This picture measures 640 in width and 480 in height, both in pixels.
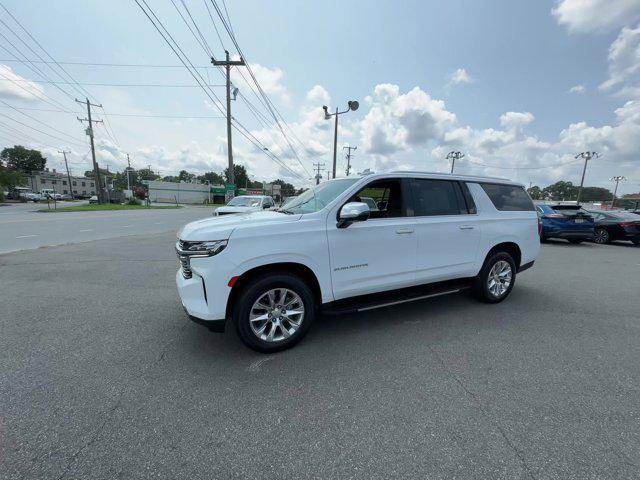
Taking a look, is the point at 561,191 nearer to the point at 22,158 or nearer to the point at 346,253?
the point at 346,253

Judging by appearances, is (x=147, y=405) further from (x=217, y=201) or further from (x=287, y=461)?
(x=217, y=201)

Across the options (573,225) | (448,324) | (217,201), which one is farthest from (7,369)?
(217,201)

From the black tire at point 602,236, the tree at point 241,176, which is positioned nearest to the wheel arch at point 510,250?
the black tire at point 602,236

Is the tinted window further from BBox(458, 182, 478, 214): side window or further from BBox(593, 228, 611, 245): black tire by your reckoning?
BBox(593, 228, 611, 245): black tire

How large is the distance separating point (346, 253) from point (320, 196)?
94 cm

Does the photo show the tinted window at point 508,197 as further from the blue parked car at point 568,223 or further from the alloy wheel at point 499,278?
the blue parked car at point 568,223

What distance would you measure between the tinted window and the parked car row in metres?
6.72

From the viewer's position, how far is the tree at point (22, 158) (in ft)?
300

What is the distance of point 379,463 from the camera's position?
184cm

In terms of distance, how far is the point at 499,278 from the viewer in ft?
15.1

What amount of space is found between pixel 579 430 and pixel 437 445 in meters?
1.06

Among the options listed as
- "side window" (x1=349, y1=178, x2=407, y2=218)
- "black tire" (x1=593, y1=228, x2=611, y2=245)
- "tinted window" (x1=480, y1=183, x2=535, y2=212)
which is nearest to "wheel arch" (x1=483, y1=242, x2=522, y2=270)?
"tinted window" (x1=480, y1=183, x2=535, y2=212)

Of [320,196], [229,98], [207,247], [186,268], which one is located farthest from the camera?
[229,98]

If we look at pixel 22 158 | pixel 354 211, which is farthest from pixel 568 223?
pixel 22 158
